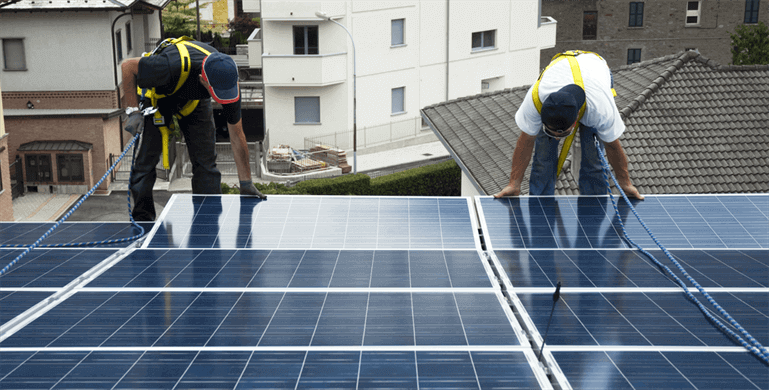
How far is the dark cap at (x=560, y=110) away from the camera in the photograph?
8.11 meters

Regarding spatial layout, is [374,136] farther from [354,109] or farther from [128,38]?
[128,38]

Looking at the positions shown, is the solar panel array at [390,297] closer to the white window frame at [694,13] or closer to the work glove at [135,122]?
the work glove at [135,122]

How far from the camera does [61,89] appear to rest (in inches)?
1470

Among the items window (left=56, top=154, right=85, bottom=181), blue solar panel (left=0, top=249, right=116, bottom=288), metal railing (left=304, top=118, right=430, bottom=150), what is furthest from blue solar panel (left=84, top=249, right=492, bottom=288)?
metal railing (left=304, top=118, right=430, bottom=150)

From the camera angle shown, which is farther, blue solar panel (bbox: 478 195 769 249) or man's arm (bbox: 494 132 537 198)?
man's arm (bbox: 494 132 537 198)

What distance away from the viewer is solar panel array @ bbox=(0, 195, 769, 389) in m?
4.59

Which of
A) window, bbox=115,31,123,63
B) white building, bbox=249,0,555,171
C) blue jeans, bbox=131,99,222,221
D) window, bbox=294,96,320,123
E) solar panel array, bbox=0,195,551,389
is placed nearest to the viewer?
solar panel array, bbox=0,195,551,389

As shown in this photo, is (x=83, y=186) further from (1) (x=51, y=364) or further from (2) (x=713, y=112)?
(1) (x=51, y=364)

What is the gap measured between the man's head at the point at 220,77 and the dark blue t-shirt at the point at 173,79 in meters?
0.18

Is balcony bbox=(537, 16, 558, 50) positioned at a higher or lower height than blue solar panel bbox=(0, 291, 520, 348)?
higher

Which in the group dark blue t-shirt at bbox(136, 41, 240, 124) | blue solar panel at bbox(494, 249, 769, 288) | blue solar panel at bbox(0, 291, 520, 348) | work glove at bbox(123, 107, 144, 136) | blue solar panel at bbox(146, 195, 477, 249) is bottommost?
blue solar panel at bbox(0, 291, 520, 348)

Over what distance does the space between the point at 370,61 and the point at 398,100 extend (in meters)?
3.38

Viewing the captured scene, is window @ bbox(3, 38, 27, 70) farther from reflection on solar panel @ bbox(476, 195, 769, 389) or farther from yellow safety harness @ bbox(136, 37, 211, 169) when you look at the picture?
reflection on solar panel @ bbox(476, 195, 769, 389)

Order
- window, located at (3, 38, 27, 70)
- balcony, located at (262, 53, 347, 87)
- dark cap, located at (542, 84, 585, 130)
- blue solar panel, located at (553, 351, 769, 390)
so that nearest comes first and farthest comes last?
blue solar panel, located at (553, 351, 769, 390) < dark cap, located at (542, 84, 585, 130) < window, located at (3, 38, 27, 70) < balcony, located at (262, 53, 347, 87)
